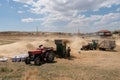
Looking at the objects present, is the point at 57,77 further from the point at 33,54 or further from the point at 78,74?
the point at 33,54

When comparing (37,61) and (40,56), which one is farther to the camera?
(40,56)

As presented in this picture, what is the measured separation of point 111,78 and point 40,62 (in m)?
8.42

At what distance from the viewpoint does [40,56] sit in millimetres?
21344

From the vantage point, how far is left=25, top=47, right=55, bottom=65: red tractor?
20497mm

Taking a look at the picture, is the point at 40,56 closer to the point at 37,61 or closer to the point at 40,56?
Result: the point at 40,56

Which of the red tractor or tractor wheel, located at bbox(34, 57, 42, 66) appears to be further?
the red tractor

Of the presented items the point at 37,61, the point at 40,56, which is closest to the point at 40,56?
the point at 40,56

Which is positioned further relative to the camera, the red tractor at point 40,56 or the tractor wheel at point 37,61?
the red tractor at point 40,56

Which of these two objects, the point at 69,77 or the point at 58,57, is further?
the point at 58,57

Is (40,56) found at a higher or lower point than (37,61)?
higher

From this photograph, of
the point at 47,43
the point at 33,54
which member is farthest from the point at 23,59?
the point at 47,43

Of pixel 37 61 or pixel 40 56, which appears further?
pixel 40 56

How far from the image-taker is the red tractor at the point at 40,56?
20497 mm

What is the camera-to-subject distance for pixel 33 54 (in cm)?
2086
